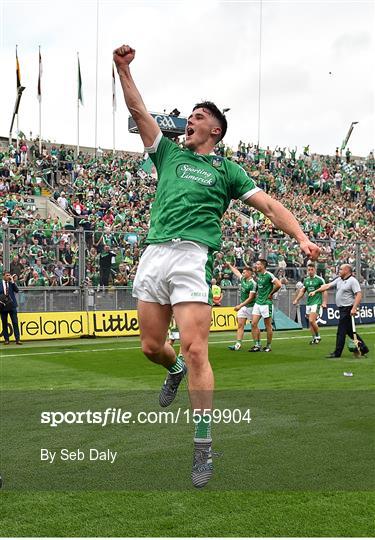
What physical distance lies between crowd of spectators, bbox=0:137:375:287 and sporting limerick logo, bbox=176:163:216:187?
12.9 metres

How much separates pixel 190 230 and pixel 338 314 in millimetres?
22148

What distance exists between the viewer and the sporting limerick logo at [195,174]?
4680 millimetres

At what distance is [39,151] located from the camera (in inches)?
1155

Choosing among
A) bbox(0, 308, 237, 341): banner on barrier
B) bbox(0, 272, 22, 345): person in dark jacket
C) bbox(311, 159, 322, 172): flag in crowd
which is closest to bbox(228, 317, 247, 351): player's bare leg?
bbox(0, 308, 237, 341): banner on barrier

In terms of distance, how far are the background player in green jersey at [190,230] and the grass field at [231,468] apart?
98cm

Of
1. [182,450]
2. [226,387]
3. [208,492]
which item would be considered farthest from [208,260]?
[226,387]

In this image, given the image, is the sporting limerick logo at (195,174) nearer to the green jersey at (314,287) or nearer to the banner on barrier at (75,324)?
the green jersey at (314,287)

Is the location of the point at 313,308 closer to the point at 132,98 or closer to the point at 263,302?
the point at 263,302

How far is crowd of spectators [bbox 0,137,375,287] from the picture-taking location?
2011 cm

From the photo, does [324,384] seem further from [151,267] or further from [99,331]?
[99,331]

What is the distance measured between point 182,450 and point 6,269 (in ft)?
42.8

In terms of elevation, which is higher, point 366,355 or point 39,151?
point 39,151

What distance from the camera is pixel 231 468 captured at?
619 centimetres

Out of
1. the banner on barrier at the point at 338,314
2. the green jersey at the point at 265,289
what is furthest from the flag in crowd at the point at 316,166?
the green jersey at the point at 265,289
